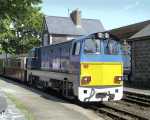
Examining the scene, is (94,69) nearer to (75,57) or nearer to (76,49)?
(75,57)

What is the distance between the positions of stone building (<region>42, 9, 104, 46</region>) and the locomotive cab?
40832 mm

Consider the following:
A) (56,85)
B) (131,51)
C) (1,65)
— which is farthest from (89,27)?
(56,85)

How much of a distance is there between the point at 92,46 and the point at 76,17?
44821mm

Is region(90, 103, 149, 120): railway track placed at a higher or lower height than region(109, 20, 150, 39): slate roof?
lower

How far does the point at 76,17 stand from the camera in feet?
209

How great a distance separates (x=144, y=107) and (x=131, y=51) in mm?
15333

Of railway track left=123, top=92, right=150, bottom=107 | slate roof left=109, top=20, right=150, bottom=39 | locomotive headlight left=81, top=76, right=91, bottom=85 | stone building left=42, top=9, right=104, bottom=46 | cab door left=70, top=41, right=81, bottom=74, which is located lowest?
railway track left=123, top=92, right=150, bottom=107

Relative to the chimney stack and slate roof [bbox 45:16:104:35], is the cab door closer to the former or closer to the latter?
A: slate roof [bbox 45:16:104:35]

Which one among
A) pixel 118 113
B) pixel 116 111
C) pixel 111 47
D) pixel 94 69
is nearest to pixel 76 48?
pixel 94 69

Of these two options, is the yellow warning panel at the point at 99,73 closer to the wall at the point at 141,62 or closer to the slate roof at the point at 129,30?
the wall at the point at 141,62

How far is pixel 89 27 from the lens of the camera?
66.1 meters

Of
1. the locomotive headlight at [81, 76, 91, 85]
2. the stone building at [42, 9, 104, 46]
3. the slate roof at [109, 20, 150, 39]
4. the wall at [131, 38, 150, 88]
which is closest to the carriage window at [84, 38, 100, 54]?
the locomotive headlight at [81, 76, 91, 85]

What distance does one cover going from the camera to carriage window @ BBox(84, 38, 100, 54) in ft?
62.2

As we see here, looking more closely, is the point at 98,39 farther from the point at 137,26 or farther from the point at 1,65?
the point at 1,65
